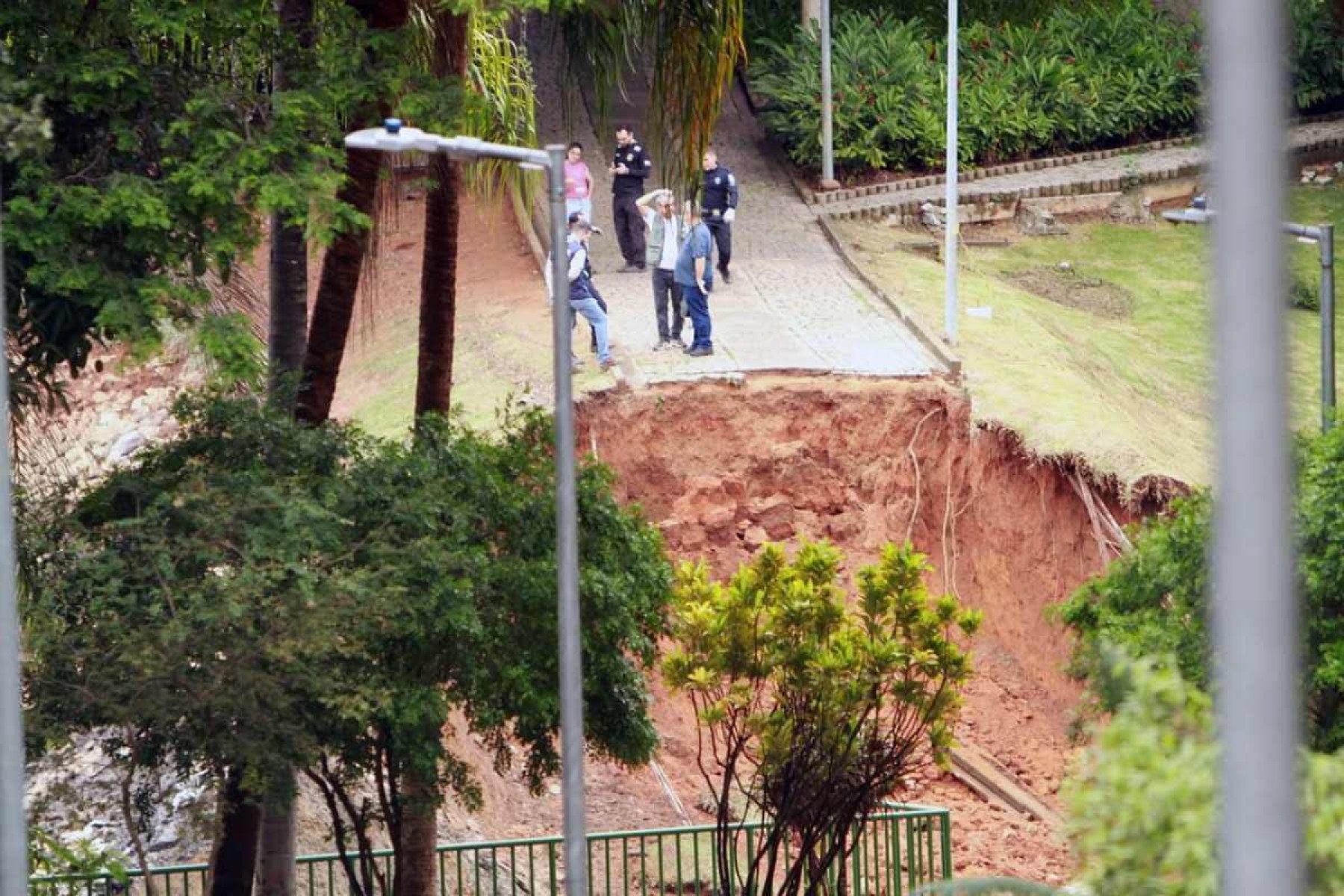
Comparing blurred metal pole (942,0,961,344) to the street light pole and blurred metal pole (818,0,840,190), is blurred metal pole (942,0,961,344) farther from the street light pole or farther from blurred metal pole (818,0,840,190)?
the street light pole

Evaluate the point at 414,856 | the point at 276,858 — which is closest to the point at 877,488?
the point at 414,856

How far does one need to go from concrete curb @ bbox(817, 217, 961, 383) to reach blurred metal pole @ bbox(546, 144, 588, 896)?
13171 millimetres

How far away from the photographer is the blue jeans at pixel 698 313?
22.6m

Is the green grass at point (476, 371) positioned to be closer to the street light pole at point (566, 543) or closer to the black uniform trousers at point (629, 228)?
the black uniform trousers at point (629, 228)

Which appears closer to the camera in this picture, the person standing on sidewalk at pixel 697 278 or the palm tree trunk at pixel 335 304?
the palm tree trunk at pixel 335 304

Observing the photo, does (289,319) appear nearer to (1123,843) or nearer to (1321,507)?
(1321,507)

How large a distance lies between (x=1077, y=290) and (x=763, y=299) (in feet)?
19.7

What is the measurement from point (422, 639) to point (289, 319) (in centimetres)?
310

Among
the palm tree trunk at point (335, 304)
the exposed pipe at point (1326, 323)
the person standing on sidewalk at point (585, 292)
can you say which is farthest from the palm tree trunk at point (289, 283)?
the exposed pipe at point (1326, 323)

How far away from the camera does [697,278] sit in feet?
73.2

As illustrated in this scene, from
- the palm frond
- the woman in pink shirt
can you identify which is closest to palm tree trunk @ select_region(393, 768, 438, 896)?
the palm frond

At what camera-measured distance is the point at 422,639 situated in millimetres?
13461

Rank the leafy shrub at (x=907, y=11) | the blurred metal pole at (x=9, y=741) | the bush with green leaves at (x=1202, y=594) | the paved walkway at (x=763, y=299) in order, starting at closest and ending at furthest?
1. the blurred metal pole at (x=9, y=741)
2. the bush with green leaves at (x=1202, y=594)
3. the paved walkway at (x=763, y=299)
4. the leafy shrub at (x=907, y=11)

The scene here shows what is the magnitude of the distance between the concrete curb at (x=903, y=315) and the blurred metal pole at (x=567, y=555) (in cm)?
1317
